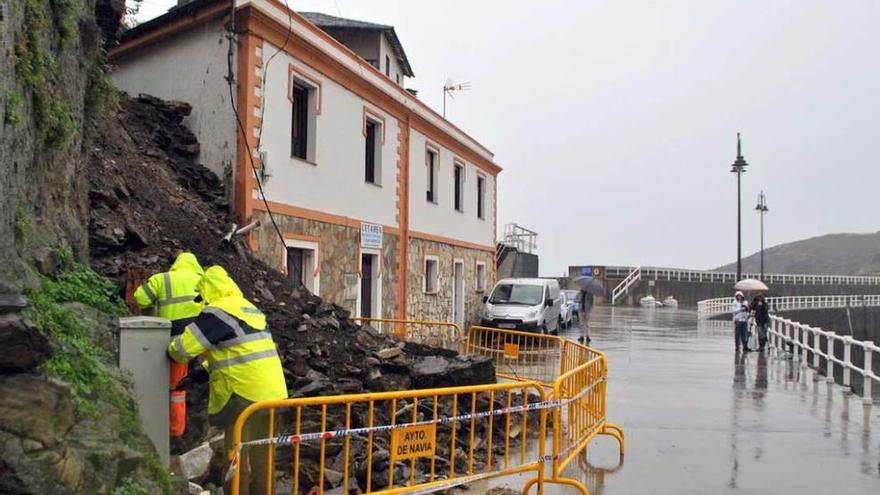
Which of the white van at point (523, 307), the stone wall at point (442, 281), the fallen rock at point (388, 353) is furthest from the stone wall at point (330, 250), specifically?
the white van at point (523, 307)

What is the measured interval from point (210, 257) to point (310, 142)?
15.6ft

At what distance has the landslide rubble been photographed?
775 centimetres

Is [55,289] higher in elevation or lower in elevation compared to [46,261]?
lower

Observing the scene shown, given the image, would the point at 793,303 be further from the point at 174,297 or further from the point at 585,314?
the point at 174,297

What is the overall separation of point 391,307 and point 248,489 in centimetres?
1278

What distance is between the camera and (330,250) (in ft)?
46.5

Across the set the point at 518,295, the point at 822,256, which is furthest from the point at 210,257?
the point at 822,256

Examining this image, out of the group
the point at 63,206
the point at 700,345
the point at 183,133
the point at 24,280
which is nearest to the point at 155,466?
the point at 24,280

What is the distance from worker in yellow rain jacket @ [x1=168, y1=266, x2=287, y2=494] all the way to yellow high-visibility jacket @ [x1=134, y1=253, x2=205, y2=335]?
1.48 meters

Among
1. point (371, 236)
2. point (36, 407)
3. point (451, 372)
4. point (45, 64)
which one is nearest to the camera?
point (36, 407)

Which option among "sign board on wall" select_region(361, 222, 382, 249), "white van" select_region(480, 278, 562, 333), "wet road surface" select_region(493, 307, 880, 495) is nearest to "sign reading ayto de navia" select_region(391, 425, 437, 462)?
"wet road surface" select_region(493, 307, 880, 495)

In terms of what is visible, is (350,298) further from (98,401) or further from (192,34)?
(98,401)

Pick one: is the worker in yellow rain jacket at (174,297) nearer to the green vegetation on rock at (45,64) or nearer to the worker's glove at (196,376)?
the worker's glove at (196,376)

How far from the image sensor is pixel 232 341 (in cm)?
448
